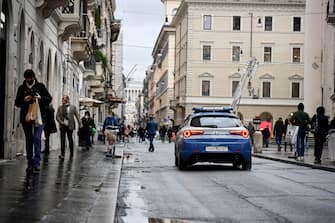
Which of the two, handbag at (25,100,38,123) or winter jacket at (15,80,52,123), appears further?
winter jacket at (15,80,52,123)

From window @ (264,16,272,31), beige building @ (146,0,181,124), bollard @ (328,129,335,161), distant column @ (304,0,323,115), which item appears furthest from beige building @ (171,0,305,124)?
bollard @ (328,129,335,161)

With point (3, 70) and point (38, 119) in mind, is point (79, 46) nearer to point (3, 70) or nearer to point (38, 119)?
point (3, 70)

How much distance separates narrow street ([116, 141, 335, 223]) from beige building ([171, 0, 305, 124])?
65.4m

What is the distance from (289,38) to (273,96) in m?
7.16

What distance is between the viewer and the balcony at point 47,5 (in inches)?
851

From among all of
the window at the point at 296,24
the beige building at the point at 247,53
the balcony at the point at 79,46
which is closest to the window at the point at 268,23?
the beige building at the point at 247,53

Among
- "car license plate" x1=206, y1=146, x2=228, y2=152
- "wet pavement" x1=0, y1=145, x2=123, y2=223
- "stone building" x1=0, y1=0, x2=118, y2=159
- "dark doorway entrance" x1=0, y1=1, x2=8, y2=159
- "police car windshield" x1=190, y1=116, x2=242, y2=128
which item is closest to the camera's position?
"wet pavement" x1=0, y1=145, x2=123, y2=223

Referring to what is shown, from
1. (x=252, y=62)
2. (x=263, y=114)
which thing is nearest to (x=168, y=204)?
(x=252, y=62)

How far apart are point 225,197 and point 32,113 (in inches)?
143

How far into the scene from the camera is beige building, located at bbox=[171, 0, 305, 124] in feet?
267

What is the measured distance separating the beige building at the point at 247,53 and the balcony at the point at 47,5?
59.0 m

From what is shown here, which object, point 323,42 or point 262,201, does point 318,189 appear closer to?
point 262,201

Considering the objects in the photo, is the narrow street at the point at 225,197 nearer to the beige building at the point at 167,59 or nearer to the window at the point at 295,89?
the window at the point at 295,89

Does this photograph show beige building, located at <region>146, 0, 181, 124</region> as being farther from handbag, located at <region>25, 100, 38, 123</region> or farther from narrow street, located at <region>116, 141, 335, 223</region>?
handbag, located at <region>25, 100, 38, 123</region>
